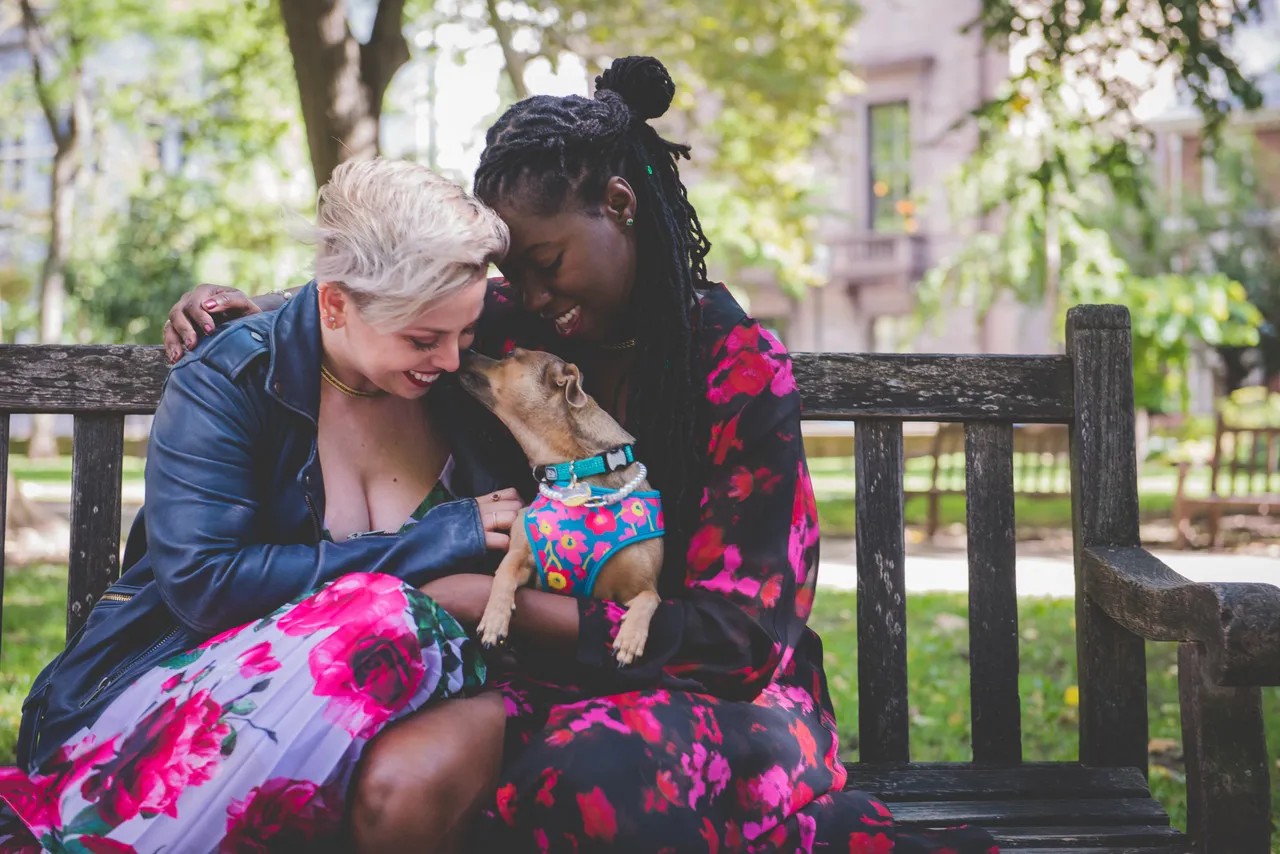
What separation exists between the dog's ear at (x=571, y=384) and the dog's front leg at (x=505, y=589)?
0.33 metres

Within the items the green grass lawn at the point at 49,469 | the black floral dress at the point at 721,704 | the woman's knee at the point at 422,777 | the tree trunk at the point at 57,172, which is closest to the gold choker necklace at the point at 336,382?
the black floral dress at the point at 721,704

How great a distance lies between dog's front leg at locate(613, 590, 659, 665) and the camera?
7.80 ft

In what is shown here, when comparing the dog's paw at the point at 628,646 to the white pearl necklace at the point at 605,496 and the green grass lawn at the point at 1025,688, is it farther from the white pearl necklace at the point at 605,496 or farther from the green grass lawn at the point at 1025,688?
the green grass lawn at the point at 1025,688

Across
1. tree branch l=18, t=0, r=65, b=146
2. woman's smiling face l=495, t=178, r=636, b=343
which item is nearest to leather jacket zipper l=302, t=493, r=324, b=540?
woman's smiling face l=495, t=178, r=636, b=343

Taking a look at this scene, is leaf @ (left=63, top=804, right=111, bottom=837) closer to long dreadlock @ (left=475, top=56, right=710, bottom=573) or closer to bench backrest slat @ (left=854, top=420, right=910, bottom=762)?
long dreadlock @ (left=475, top=56, right=710, bottom=573)

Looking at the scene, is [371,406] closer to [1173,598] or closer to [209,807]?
[209,807]

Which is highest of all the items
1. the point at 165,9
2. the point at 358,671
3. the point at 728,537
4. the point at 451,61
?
the point at 165,9

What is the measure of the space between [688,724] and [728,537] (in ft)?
1.41

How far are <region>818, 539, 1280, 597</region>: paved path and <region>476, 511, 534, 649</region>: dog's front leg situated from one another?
271 inches

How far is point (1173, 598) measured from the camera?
Answer: 2406 millimetres

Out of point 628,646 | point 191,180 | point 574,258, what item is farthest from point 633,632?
point 191,180

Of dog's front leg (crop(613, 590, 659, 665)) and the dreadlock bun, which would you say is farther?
the dreadlock bun

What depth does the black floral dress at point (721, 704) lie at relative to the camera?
83.7 inches

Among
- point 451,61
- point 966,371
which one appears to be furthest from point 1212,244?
point 966,371
